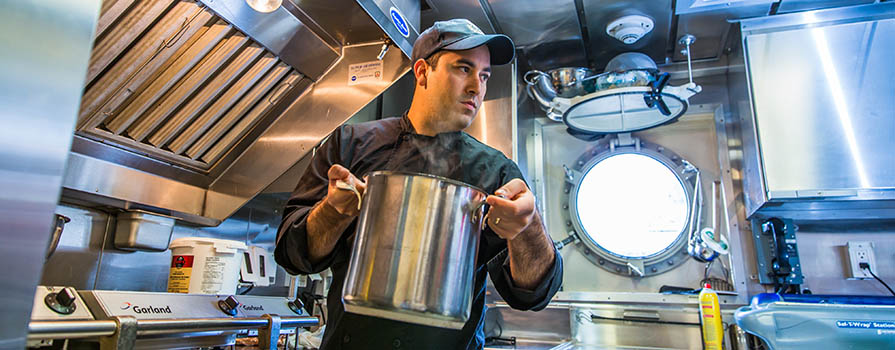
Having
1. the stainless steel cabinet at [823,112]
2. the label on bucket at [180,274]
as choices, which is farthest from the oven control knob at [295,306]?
the stainless steel cabinet at [823,112]

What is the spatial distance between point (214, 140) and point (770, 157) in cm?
235

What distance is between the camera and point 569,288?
9.48ft

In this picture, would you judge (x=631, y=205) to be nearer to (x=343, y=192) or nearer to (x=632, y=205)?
(x=632, y=205)

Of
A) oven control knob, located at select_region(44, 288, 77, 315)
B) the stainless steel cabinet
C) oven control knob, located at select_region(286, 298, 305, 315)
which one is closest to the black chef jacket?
oven control knob, located at select_region(44, 288, 77, 315)

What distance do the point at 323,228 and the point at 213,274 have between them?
985 millimetres

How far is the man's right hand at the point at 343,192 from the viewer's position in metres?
0.77

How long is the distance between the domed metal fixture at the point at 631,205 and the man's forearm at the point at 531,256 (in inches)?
77.5

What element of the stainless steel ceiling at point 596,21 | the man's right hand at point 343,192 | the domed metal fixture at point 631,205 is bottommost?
the man's right hand at point 343,192

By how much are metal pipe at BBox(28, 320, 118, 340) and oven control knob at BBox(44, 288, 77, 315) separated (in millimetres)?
71

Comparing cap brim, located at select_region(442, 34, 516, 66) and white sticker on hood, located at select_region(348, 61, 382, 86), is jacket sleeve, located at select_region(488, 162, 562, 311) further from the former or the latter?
white sticker on hood, located at select_region(348, 61, 382, 86)

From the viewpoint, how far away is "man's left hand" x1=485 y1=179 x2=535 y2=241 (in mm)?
742

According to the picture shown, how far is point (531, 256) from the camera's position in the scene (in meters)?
0.97

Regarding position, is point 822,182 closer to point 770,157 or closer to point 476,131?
point 770,157

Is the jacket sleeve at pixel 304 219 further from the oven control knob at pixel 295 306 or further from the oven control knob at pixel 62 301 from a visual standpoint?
the oven control knob at pixel 295 306
